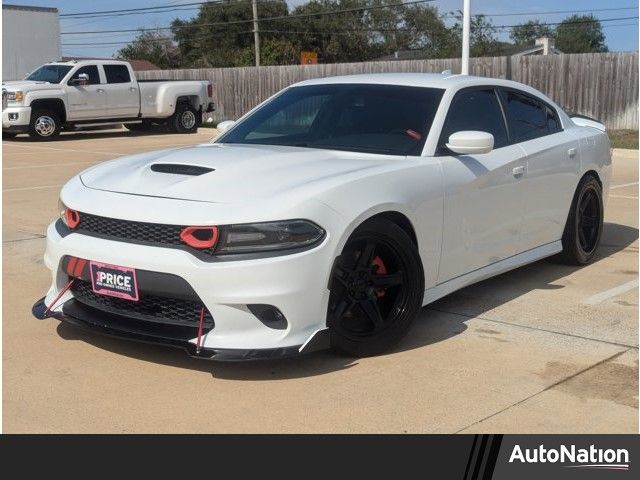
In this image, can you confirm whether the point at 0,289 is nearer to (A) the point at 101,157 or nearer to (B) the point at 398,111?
(B) the point at 398,111

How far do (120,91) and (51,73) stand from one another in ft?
5.69

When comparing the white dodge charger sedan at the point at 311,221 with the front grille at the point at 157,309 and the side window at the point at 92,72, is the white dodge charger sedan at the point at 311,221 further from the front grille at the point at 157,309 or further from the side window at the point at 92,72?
the side window at the point at 92,72

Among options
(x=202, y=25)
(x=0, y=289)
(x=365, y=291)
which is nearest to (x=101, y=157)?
(x=0, y=289)

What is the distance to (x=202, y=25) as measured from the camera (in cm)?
7550

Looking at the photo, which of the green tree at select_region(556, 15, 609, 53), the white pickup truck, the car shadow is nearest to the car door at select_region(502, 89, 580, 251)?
the car shadow

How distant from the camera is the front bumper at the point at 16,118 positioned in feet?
70.6

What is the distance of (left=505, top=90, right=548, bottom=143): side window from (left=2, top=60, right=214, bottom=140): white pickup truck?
1718 centimetres

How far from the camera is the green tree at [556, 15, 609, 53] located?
84688 millimetres

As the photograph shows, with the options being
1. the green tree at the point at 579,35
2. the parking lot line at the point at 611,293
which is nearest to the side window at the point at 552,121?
the parking lot line at the point at 611,293

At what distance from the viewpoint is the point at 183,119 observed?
25109 mm

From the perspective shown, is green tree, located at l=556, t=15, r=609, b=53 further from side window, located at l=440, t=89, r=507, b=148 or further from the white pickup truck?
side window, located at l=440, t=89, r=507, b=148

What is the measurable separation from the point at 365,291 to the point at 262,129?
1.86 metres

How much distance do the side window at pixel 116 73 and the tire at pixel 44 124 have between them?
71.1 inches

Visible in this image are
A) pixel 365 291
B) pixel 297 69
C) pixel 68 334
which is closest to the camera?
pixel 365 291
